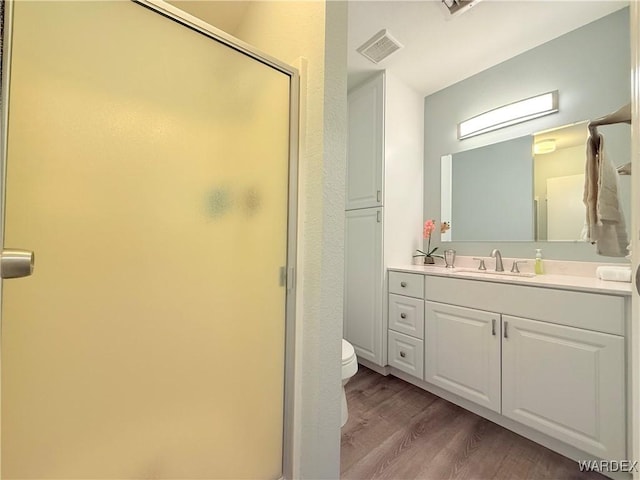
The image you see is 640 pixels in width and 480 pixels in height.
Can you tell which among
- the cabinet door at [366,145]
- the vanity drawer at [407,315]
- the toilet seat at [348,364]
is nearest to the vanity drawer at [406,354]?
the vanity drawer at [407,315]

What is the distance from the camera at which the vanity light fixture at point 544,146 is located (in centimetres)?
170

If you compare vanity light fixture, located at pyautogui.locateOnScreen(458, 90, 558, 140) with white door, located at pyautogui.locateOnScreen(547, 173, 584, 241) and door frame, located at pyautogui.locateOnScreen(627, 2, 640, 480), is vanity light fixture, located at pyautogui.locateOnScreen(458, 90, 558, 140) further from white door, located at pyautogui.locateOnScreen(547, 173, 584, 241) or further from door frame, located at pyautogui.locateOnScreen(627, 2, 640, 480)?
door frame, located at pyautogui.locateOnScreen(627, 2, 640, 480)

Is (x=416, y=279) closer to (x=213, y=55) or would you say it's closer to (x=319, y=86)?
(x=319, y=86)

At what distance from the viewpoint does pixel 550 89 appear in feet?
5.57

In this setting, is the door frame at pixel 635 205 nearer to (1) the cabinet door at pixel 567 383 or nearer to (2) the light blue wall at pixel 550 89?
(1) the cabinet door at pixel 567 383

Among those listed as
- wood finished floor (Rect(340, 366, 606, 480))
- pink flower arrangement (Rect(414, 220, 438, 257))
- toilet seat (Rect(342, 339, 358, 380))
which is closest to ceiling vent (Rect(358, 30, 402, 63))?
pink flower arrangement (Rect(414, 220, 438, 257))

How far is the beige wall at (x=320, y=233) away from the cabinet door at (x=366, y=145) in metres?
1.17

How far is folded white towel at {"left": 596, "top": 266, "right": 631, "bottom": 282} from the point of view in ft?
4.11

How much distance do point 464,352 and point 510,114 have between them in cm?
166

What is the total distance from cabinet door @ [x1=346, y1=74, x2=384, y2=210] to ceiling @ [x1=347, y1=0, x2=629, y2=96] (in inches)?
8.0

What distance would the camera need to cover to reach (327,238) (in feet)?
2.95

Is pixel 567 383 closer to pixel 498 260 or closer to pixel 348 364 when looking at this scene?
pixel 498 260

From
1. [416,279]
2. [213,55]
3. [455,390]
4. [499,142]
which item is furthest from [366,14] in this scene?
[455,390]

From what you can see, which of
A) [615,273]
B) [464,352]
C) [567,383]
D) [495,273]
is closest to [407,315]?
[464,352]
